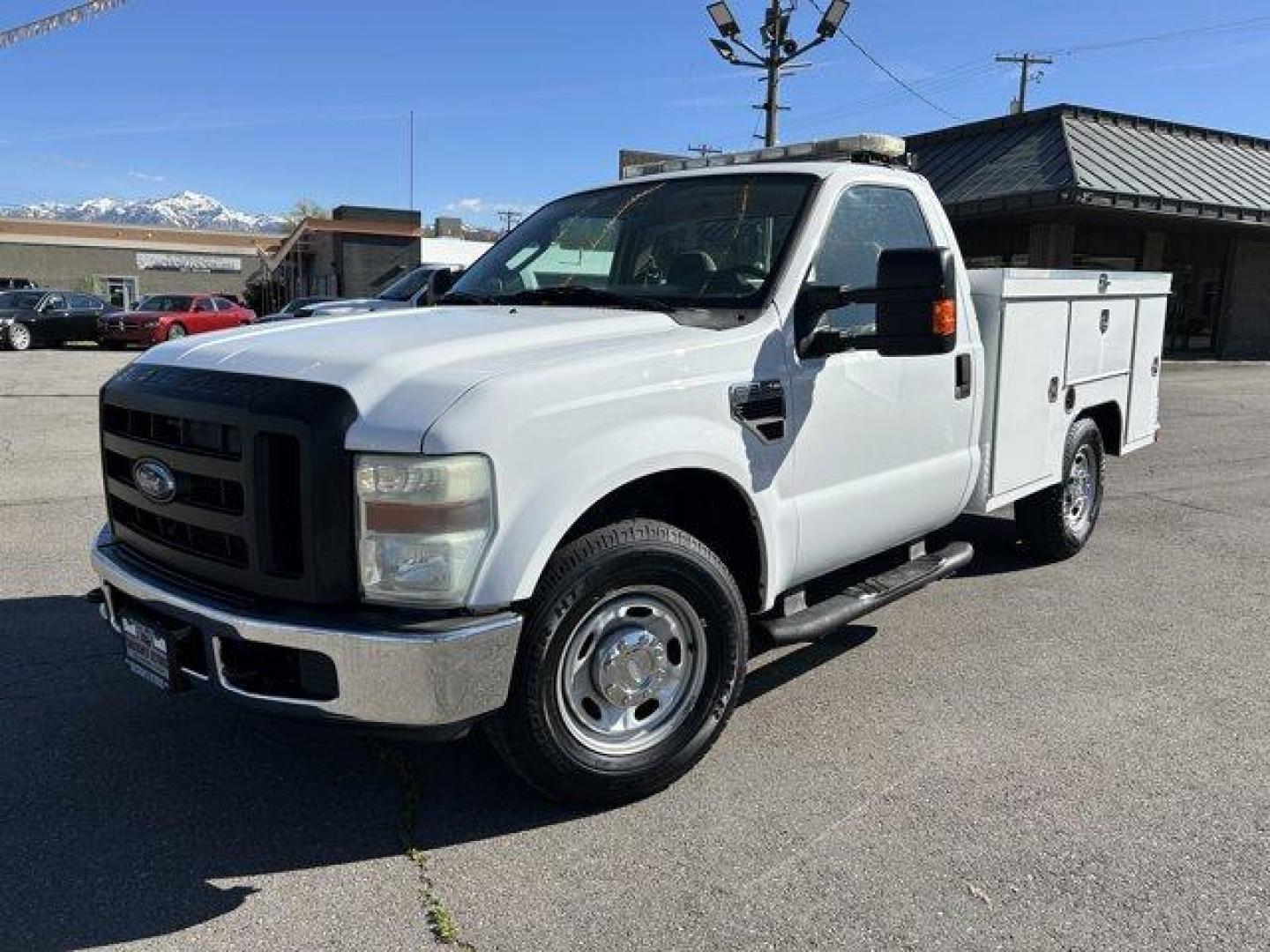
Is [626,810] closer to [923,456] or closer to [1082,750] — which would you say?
[1082,750]

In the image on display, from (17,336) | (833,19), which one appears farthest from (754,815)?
(17,336)

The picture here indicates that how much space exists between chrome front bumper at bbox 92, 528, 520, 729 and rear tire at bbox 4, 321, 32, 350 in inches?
1076

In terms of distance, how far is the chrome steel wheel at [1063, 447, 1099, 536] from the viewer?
19.9 ft

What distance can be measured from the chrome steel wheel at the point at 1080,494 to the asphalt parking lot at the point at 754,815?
1.12m

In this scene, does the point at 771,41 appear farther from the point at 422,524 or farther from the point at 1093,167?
the point at 422,524

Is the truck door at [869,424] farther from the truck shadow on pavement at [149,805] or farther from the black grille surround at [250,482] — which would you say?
the truck shadow on pavement at [149,805]

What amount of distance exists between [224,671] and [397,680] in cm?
55

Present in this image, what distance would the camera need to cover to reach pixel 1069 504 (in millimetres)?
6168

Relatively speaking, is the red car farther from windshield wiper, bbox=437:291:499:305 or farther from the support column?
windshield wiper, bbox=437:291:499:305

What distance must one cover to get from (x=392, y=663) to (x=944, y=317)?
2109mm

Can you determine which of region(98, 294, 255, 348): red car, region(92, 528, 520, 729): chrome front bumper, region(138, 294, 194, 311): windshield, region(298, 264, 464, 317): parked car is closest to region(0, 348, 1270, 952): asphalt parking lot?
region(92, 528, 520, 729): chrome front bumper

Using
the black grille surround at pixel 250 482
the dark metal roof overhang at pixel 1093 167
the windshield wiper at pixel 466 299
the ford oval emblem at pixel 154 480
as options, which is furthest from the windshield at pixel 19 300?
the black grille surround at pixel 250 482

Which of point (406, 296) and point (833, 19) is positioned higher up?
point (833, 19)

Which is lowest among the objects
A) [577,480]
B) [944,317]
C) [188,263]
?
[577,480]
